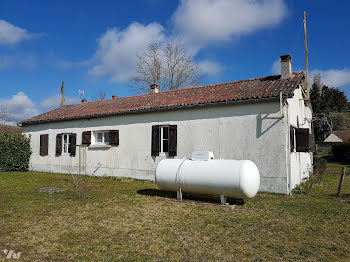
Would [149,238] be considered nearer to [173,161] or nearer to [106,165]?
[173,161]

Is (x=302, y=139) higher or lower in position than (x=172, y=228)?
higher

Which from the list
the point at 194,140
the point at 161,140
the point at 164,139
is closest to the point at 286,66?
the point at 194,140

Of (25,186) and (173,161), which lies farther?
(25,186)

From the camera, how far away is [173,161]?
844 cm

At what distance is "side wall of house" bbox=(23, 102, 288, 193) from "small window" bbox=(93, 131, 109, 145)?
1.09 feet

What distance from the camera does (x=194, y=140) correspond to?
10898 mm

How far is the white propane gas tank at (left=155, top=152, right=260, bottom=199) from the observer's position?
7039mm

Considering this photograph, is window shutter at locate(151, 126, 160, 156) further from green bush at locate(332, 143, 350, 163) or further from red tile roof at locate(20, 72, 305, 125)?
green bush at locate(332, 143, 350, 163)

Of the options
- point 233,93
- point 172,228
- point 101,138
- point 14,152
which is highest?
point 233,93

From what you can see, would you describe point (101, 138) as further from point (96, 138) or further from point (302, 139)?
point (302, 139)

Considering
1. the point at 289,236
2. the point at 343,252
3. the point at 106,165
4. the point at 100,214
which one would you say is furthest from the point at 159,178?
the point at 106,165

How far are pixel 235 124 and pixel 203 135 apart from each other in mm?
1409

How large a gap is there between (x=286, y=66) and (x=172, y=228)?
8759mm
